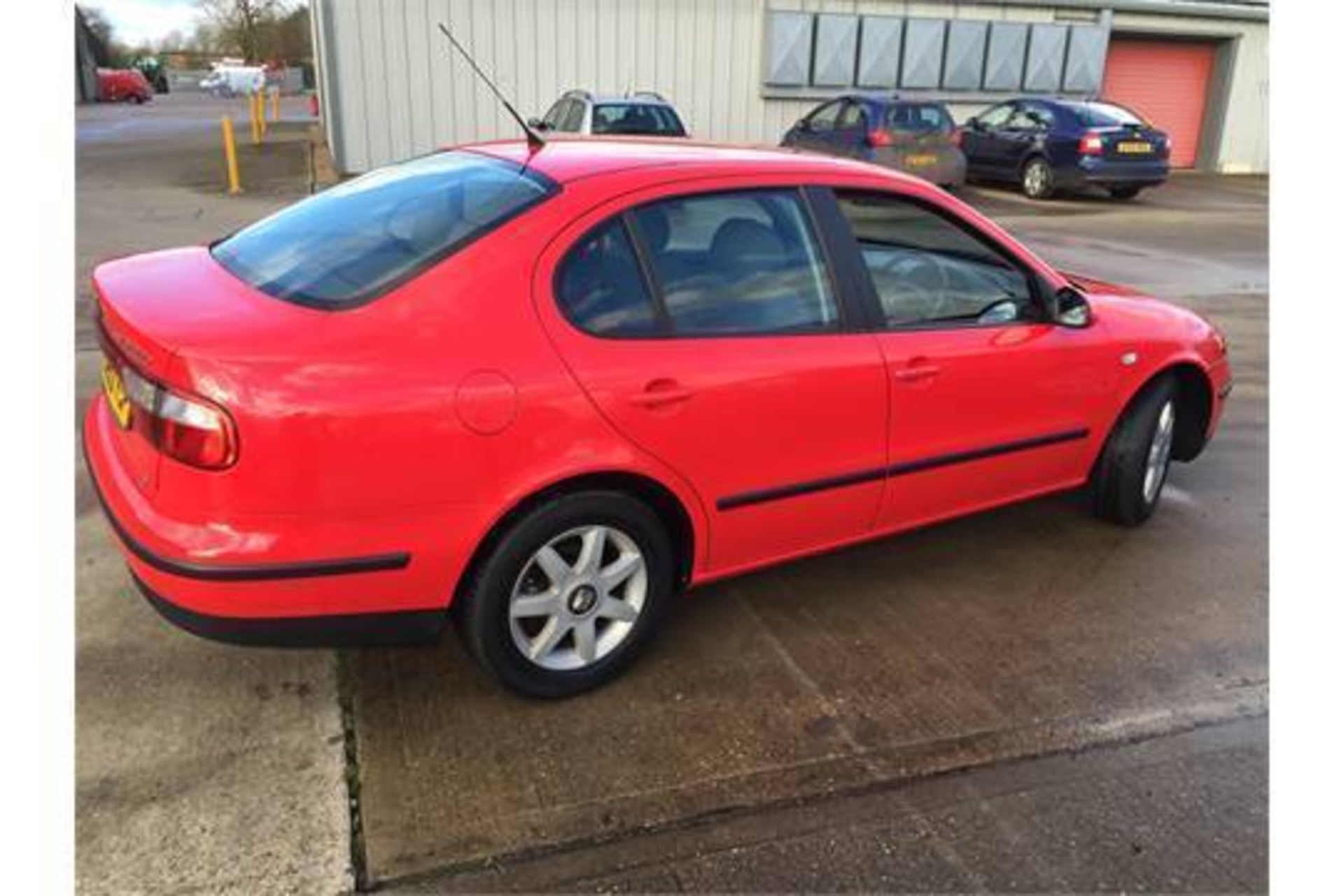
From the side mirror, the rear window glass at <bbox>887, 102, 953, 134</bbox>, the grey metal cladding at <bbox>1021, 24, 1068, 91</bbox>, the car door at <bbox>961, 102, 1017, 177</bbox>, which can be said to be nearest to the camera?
the side mirror

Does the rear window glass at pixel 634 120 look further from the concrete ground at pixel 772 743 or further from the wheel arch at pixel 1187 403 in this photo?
the concrete ground at pixel 772 743

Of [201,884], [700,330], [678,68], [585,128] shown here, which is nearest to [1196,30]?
[678,68]

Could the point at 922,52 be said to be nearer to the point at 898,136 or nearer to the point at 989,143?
the point at 989,143

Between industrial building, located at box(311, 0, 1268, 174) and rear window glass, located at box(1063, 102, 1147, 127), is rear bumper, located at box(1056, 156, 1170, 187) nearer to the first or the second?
rear window glass, located at box(1063, 102, 1147, 127)

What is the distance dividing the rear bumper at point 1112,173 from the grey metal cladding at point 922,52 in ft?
12.2

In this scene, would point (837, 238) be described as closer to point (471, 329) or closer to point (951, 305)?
point (951, 305)

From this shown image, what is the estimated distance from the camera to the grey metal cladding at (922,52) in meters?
18.1

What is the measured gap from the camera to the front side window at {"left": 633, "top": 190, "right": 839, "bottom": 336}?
294 cm

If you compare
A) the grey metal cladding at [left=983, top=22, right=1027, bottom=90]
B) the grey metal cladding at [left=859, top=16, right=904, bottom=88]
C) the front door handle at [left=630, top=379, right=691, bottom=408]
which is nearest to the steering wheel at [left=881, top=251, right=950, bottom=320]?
the front door handle at [left=630, top=379, right=691, bottom=408]

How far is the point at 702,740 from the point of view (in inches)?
112

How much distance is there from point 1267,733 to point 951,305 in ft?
5.38

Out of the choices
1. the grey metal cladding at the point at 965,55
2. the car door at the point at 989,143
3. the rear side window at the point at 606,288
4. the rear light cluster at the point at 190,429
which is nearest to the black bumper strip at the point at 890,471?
the rear side window at the point at 606,288

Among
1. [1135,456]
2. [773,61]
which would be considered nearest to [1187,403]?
[1135,456]

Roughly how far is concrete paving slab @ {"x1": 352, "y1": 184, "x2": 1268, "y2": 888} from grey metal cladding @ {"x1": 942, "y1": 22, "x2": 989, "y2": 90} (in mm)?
16266
